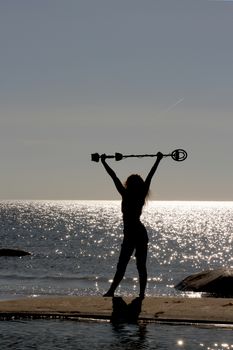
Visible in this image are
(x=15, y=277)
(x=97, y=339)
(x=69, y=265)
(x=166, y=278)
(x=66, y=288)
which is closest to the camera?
(x=97, y=339)

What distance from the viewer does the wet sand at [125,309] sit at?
32.3ft

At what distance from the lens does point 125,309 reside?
34.4 feet

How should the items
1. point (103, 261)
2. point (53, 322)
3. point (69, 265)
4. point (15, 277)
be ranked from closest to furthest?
point (53, 322) → point (15, 277) → point (69, 265) → point (103, 261)

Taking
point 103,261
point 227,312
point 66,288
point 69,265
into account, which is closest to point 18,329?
point 227,312

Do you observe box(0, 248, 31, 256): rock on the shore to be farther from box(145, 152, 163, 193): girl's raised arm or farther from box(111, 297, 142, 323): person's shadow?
box(111, 297, 142, 323): person's shadow

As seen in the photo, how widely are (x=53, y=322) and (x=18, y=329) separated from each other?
0.70 meters

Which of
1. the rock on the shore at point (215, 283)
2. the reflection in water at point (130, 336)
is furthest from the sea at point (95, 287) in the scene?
the rock on the shore at point (215, 283)

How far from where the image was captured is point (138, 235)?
12031mm

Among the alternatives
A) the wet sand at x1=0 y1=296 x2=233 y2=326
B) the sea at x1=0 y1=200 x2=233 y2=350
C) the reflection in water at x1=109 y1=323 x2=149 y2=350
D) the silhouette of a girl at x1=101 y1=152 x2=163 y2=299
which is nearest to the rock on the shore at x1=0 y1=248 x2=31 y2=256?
the sea at x1=0 y1=200 x2=233 y2=350

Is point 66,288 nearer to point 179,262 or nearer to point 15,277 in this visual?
point 15,277

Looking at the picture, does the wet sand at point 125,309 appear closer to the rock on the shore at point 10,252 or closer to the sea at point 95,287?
the sea at point 95,287

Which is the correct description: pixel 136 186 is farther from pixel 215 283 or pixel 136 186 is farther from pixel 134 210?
pixel 215 283

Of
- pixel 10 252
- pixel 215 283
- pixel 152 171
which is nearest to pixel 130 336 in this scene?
pixel 152 171

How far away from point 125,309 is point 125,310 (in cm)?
7
